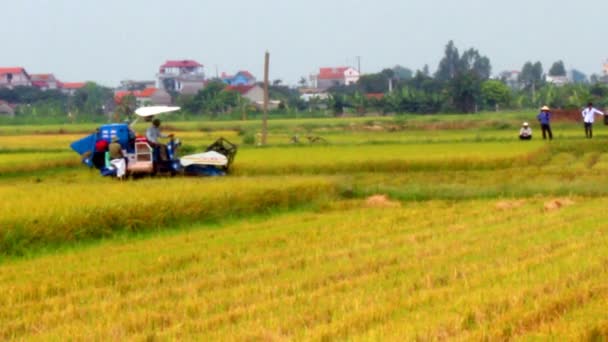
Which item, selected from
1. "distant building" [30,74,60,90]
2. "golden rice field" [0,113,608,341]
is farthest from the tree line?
"golden rice field" [0,113,608,341]

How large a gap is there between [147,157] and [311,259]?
8.55m

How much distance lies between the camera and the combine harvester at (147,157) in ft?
56.4

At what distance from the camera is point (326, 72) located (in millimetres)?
133500

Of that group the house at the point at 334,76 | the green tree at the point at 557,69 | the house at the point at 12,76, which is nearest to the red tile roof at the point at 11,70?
the house at the point at 12,76

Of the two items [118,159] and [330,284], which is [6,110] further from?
[330,284]

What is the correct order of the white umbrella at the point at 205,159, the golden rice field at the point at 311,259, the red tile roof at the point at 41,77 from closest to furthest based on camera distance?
the golden rice field at the point at 311,259 → the white umbrella at the point at 205,159 → the red tile roof at the point at 41,77

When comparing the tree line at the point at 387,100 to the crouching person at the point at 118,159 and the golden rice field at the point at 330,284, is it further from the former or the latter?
the golden rice field at the point at 330,284

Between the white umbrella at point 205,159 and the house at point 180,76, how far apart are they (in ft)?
267

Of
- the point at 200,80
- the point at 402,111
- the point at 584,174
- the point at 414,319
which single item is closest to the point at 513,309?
the point at 414,319

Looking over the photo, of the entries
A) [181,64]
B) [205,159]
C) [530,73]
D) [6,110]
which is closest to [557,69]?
[530,73]

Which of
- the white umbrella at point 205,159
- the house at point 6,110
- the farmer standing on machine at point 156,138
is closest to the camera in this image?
the farmer standing on machine at point 156,138

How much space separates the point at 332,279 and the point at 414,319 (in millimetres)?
1853

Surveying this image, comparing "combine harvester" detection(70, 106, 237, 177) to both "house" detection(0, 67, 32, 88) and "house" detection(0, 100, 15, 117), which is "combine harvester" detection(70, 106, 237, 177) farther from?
"house" detection(0, 67, 32, 88)

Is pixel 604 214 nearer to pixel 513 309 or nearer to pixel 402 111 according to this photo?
pixel 513 309
